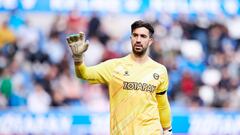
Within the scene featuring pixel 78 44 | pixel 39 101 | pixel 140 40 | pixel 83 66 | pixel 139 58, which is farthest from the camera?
pixel 39 101

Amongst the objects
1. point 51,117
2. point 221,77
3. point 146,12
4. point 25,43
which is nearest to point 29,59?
point 25,43

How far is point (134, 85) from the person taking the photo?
27.6 ft

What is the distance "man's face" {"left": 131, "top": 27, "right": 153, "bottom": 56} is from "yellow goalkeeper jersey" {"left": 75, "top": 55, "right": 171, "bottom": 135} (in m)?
0.18

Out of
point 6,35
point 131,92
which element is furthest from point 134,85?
point 6,35

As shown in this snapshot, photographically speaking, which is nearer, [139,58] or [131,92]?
[131,92]

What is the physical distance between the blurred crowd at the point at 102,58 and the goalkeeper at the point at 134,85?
27.4 feet

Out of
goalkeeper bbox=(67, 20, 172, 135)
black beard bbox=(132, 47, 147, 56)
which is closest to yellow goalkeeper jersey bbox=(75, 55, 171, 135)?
goalkeeper bbox=(67, 20, 172, 135)

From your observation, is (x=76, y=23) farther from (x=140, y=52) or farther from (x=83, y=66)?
(x=83, y=66)

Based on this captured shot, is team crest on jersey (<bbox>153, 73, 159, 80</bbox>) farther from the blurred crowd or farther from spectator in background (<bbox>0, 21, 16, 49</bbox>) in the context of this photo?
spectator in background (<bbox>0, 21, 16, 49</bbox>)

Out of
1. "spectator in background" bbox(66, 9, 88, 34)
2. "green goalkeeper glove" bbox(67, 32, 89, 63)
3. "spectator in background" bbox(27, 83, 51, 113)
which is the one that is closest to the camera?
"green goalkeeper glove" bbox(67, 32, 89, 63)

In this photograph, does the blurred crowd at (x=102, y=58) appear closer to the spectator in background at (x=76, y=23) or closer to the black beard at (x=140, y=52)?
the spectator in background at (x=76, y=23)

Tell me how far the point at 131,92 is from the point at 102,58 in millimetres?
9170

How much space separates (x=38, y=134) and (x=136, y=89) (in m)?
8.61

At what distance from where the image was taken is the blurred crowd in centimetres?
1706
